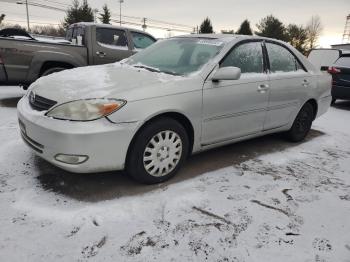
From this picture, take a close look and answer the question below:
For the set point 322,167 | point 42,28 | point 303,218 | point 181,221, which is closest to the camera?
point 181,221

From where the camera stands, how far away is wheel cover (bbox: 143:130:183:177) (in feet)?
11.5

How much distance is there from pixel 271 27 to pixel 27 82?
47912mm

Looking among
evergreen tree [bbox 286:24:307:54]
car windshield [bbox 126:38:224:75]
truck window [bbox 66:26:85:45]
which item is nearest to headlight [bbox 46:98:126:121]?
car windshield [bbox 126:38:224:75]

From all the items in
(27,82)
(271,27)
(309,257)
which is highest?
(271,27)

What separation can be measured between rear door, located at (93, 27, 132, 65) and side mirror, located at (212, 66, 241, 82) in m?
4.40

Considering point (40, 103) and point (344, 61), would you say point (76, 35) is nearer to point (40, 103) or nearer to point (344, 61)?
point (40, 103)

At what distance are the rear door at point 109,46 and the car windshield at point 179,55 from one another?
3130 millimetres

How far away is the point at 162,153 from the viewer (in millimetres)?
3582

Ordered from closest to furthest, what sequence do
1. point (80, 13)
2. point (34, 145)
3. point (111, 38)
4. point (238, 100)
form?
point (34, 145) < point (238, 100) < point (111, 38) < point (80, 13)

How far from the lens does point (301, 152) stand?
16.8 ft

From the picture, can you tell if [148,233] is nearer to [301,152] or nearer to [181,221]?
[181,221]

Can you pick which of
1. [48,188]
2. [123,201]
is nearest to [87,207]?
[123,201]

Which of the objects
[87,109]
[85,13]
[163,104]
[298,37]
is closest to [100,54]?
[163,104]

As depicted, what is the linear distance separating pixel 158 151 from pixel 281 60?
245 centimetres
